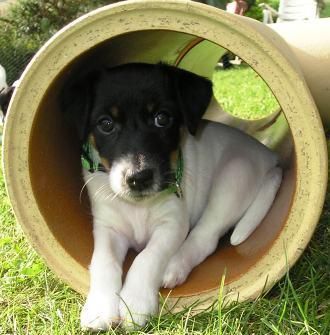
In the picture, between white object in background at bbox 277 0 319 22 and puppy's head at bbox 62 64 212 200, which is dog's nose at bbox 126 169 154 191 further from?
white object in background at bbox 277 0 319 22

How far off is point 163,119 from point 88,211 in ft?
2.37

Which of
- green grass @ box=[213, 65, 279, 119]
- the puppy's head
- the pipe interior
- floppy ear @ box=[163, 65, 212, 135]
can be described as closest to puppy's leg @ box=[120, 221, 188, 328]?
the pipe interior

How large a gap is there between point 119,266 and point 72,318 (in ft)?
1.10

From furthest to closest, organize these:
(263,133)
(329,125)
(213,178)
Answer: (263,133)
(329,125)
(213,178)

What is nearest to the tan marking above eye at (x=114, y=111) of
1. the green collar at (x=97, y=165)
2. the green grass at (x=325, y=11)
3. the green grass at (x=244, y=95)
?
the green collar at (x=97, y=165)

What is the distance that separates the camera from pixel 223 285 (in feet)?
8.21

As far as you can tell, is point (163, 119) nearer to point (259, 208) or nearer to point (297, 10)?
point (259, 208)

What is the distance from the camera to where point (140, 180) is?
2.64m

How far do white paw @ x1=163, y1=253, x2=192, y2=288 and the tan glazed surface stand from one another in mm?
42

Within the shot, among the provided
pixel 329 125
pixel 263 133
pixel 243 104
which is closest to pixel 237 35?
pixel 329 125

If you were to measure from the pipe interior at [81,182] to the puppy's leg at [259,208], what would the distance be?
3 cm

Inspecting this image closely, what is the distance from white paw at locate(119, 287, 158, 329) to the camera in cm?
238

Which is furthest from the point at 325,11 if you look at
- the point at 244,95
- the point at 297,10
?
the point at 244,95

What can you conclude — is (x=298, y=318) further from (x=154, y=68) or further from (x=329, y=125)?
(x=329, y=125)
